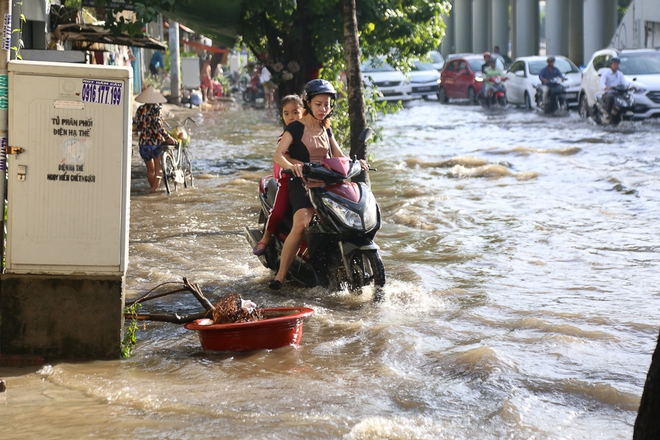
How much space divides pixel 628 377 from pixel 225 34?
457 inches

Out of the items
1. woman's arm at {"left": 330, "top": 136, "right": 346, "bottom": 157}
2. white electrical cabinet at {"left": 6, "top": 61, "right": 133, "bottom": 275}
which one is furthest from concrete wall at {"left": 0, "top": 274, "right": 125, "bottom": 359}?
woman's arm at {"left": 330, "top": 136, "right": 346, "bottom": 157}

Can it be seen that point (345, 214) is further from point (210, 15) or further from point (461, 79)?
point (461, 79)

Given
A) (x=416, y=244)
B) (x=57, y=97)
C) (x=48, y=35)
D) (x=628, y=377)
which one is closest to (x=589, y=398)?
(x=628, y=377)

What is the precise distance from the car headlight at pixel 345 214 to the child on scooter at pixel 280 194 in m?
0.61

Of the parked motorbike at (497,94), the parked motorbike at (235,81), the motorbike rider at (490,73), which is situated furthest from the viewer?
the parked motorbike at (235,81)

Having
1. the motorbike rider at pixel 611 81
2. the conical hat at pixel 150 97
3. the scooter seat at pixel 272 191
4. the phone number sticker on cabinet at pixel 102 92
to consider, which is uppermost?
the motorbike rider at pixel 611 81

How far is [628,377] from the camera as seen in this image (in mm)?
5215

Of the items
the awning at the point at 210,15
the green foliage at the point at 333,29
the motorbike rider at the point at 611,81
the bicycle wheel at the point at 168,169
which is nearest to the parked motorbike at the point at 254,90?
the motorbike rider at the point at 611,81

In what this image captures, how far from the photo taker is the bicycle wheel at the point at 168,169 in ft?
43.2

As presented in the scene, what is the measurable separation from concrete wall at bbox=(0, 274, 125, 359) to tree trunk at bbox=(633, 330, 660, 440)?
307cm

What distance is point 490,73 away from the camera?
31016 millimetres

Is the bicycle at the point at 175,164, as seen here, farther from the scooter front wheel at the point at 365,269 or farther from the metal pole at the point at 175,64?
the metal pole at the point at 175,64

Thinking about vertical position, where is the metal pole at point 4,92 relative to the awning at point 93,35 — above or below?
below

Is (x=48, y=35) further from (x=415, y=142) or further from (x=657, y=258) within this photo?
(x=657, y=258)
